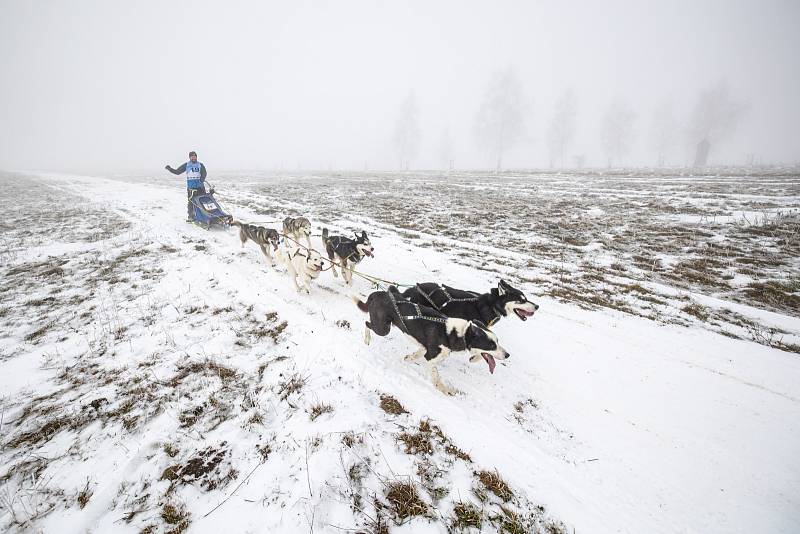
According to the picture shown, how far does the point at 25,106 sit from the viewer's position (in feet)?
523

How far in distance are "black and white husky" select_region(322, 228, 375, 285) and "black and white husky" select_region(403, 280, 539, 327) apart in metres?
2.06

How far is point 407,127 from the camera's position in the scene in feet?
193

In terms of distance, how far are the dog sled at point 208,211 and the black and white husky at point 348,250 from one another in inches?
241

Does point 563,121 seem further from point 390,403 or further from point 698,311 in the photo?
point 390,403

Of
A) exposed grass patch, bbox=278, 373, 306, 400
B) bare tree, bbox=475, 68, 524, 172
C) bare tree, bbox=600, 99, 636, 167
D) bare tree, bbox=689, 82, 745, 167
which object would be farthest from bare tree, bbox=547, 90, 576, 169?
exposed grass patch, bbox=278, 373, 306, 400

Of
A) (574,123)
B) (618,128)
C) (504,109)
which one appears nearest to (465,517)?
(504,109)

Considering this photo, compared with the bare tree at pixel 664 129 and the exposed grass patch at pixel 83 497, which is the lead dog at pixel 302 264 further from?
the bare tree at pixel 664 129

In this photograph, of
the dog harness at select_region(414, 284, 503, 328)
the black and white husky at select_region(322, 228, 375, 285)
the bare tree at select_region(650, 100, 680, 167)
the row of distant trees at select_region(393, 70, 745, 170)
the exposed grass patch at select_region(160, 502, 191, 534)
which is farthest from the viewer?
the bare tree at select_region(650, 100, 680, 167)

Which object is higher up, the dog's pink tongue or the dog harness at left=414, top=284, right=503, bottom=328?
the dog harness at left=414, top=284, right=503, bottom=328

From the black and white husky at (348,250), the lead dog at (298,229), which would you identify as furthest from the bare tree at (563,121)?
the black and white husky at (348,250)

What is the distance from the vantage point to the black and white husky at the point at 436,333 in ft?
13.9

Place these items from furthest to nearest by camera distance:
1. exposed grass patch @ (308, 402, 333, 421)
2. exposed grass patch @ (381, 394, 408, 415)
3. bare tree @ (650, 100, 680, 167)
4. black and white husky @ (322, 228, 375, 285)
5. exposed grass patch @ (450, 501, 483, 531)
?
bare tree @ (650, 100, 680, 167) → black and white husky @ (322, 228, 375, 285) → exposed grass patch @ (381, 394, 408, 415) → exposed grass patch @ (308, 402, 333, 421) → exposed grass patch @ (450, 501, 483, 531)

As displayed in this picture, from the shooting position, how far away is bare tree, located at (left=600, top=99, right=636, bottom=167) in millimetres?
52344

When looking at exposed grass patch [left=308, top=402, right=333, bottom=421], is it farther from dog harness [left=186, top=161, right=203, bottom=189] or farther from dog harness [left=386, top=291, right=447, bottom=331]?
dog harness [left=186, top=161, right=203, bottom=189]
